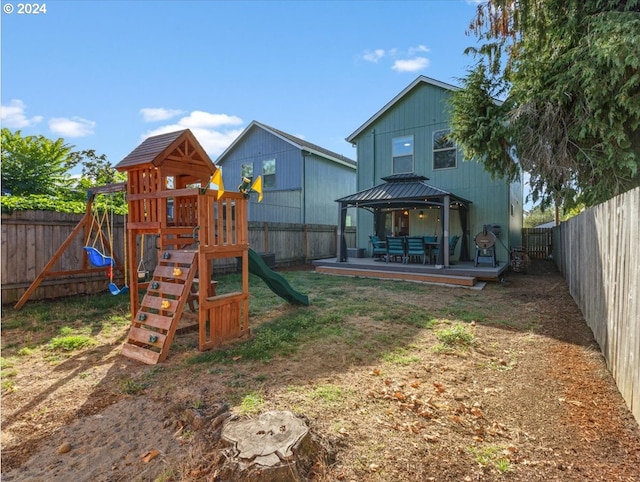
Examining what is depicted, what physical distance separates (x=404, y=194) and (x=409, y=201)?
0.37 meters

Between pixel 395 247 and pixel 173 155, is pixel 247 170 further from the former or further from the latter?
pixel 173 155

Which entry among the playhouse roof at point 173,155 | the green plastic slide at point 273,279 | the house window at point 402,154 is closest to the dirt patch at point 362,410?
the green plastic slide at point 273,279

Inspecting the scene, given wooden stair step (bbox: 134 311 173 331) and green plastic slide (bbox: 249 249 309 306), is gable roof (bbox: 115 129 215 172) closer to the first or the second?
green plastic slide (bbox: 249 249 309 306)

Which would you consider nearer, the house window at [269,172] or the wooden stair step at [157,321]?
the wooden stair step at [157,321]

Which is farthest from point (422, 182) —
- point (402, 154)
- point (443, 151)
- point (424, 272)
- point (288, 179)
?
point (288, 179)

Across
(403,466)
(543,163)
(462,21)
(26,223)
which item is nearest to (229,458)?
(403,466)

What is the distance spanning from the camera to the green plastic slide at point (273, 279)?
17.9ft

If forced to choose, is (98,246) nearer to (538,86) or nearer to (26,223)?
(26,223)

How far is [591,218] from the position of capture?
481cm

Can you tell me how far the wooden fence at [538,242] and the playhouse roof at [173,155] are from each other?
1629 centimetres

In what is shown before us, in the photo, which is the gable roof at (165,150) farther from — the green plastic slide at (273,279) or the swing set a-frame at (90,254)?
the green plastic slide at (273,279)

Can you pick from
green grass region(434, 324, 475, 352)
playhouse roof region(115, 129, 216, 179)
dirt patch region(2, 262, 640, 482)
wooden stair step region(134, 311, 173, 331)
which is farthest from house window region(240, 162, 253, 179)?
green grass region(434, 324, 475, 352)

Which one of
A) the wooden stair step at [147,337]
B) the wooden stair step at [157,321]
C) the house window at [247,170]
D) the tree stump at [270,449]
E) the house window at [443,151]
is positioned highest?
the house window at [247,170]

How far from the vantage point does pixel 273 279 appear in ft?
19.0
